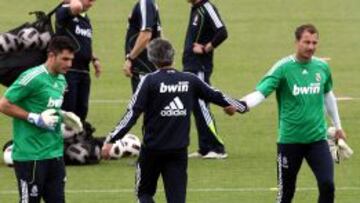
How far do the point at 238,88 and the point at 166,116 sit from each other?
39.7 ft

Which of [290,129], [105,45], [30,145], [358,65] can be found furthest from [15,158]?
[105,45]

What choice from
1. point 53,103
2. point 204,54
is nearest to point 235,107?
point 53,103

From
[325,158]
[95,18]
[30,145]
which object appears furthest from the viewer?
[95,18]

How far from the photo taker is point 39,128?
13.8 meters

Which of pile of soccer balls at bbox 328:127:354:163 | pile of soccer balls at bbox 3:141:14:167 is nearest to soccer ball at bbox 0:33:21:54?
pile of soccer balls at bbox 3:141:14:167

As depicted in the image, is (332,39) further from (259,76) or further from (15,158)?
(15,158)

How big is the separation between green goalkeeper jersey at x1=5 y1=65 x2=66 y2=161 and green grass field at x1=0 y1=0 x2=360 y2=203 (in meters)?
2.78

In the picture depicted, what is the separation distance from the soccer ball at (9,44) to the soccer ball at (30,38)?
0.10 metres

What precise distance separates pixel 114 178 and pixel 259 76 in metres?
10.1

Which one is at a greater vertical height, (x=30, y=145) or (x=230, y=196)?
(x=30, y=145)

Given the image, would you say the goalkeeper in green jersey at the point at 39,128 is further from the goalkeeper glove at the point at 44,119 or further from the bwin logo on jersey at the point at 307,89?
the bwin logo on jersey at the point at 307,89

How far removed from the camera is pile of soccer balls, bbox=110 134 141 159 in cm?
1927

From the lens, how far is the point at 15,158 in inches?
545

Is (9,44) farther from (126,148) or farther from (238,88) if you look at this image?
(238,88)
